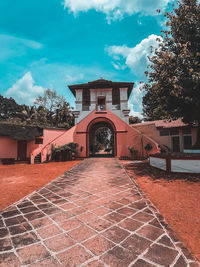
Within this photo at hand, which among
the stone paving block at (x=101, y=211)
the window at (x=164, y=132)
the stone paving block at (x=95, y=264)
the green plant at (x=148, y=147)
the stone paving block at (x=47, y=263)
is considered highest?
the window at (x=164, y=132)

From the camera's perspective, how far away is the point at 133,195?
402cm

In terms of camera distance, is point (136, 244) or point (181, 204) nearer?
point (136, 244)

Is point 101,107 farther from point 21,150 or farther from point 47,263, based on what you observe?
point 47,263

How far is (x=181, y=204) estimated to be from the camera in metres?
3.54

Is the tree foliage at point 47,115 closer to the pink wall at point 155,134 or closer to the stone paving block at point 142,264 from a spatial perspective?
the pink wall at point 155,134

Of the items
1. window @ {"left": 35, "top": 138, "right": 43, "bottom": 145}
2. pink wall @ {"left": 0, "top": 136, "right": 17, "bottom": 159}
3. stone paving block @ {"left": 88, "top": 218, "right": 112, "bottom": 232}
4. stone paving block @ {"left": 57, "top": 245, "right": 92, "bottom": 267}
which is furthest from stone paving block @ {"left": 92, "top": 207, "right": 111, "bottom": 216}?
pink wall @ {"left": 0, "top": 136, "right": 17, "bottom": 159}

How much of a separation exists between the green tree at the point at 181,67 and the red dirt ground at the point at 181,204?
13.8 ft

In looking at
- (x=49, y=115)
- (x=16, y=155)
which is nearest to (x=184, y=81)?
(x=16, y=155)

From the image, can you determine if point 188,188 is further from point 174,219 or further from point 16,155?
point 16,155

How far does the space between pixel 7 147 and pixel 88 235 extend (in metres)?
15.6

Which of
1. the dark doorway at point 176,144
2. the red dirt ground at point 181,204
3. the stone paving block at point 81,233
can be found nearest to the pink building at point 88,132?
the dark doorway at point 176,144

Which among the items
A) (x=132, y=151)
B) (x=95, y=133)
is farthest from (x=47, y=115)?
(x=132, y=151)

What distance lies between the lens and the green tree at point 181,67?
22.0 ft

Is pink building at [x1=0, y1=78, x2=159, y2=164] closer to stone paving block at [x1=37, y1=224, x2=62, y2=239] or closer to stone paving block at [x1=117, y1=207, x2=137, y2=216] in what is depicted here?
stone paving block at [x1=117, y1=207, x2=137, y2=216]
